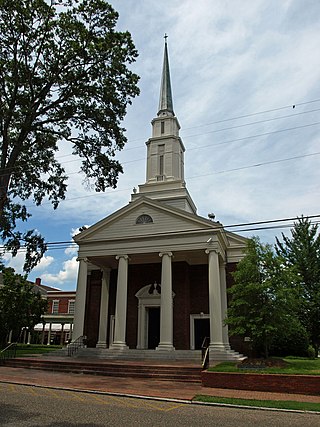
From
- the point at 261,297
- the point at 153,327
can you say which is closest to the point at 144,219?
the point at 153,327

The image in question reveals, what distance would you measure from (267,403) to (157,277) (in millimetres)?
17119

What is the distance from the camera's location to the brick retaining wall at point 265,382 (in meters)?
11.7

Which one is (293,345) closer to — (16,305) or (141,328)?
(141,328)

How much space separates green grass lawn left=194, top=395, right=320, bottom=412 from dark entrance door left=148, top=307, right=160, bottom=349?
51.0 ft

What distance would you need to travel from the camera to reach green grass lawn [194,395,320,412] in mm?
9398

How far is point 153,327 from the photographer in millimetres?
26109

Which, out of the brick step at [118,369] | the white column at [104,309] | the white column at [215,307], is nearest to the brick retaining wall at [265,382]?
the brick step at [118,369]

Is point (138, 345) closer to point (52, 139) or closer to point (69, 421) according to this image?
point (52, 139)

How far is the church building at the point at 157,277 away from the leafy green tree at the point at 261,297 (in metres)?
4.01

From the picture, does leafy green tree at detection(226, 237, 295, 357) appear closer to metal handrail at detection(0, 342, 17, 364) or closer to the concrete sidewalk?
the concrete sidewalk

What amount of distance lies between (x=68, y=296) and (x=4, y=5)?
46.7 metres

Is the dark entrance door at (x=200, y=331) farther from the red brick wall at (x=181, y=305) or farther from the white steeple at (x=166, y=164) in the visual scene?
the white steeple at (x=166, y=164)

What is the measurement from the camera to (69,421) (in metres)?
7.37

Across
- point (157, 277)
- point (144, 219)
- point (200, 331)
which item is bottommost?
point (200, 331)
